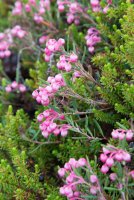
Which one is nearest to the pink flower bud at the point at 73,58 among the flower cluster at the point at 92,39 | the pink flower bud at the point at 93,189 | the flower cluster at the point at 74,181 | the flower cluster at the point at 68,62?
the flower cluster at the point at 68,62

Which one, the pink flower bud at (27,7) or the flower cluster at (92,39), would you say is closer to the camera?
the flower cluster at (92,39)

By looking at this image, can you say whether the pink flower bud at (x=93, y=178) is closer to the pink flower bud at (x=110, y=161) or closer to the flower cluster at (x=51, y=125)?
the pink flower bud at (x=110, y=161)

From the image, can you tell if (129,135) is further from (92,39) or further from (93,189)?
(92,39)

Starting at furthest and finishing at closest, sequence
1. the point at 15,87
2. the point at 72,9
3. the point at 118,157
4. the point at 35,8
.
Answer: the point at 35,8
the point at 15,87
the point at 72,9
the point at 118,157

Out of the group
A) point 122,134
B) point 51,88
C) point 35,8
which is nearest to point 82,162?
point 122,134

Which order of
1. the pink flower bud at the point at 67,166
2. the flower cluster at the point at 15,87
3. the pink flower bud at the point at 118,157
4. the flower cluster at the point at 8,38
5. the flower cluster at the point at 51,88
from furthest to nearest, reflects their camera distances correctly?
1. the flower cluster at the point at 8,38
2. the flower cluster at the point at 15,87
3. the flower cluster at the point at 51,88
4. the pink flower bud at the point at 67,166
5. the pink flower bud at the point at 118,157

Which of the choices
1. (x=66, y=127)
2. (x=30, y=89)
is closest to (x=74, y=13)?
(x=30, y=89)
